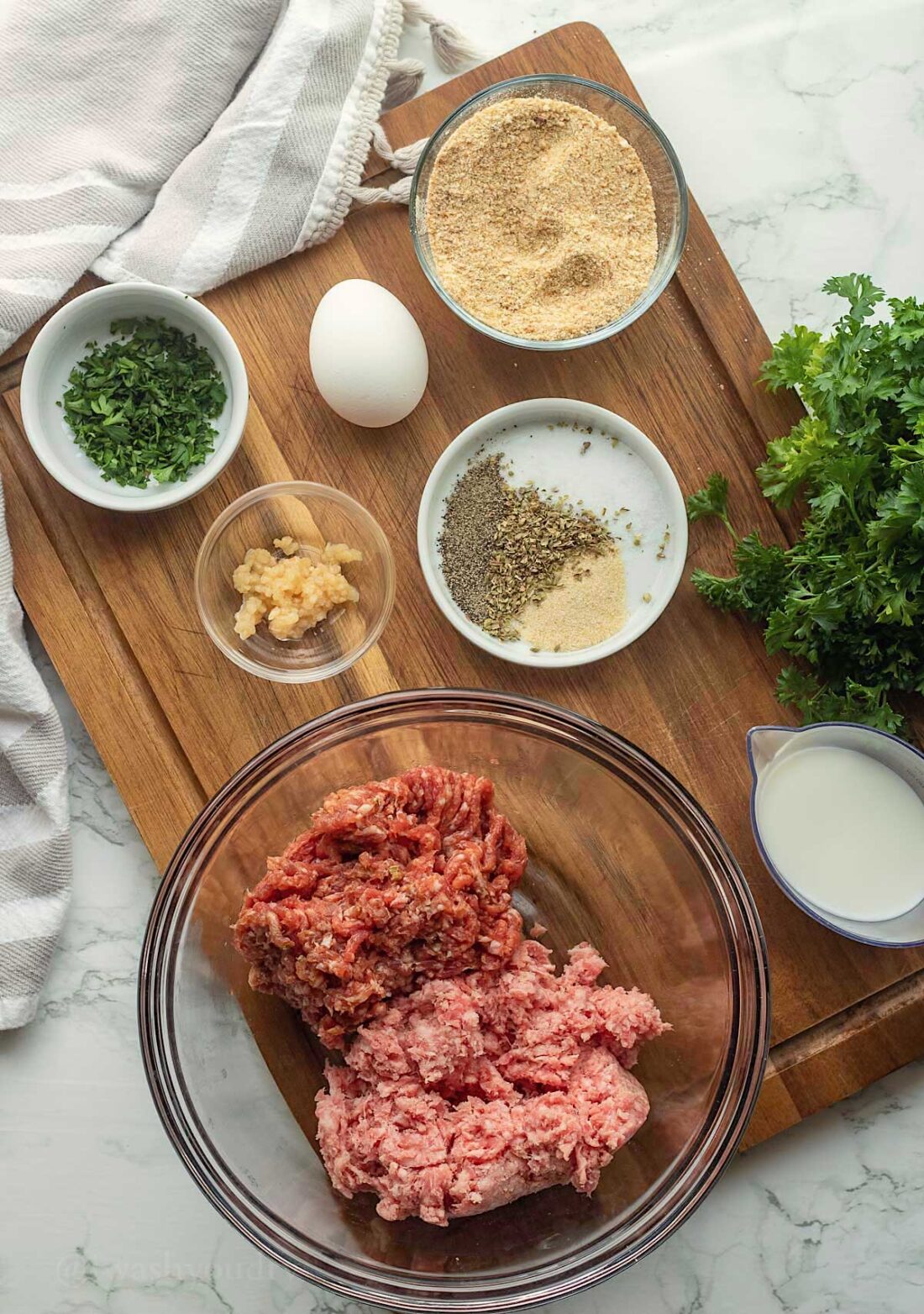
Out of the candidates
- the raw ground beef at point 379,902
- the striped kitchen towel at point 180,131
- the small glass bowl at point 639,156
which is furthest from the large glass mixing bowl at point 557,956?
the striped kitchen towel at point 180,131

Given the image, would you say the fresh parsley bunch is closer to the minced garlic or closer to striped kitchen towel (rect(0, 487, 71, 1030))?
the minced garlic

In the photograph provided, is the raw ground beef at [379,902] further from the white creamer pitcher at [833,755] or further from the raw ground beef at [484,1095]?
the white creamer pitcher at [833,755]

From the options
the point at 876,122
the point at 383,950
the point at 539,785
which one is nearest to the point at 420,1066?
the point at 383,950

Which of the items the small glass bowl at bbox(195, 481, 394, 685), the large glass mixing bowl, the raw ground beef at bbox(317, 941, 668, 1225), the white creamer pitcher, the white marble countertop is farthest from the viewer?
the white marble countertop

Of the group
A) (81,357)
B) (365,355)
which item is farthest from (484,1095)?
(81,357)

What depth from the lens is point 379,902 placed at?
177 centimetres

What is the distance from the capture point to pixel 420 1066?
1.76 meters

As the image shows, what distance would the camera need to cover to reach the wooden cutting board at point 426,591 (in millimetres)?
2146

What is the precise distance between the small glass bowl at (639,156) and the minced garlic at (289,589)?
56 centimetres

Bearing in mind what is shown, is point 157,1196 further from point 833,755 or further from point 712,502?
point 712,502

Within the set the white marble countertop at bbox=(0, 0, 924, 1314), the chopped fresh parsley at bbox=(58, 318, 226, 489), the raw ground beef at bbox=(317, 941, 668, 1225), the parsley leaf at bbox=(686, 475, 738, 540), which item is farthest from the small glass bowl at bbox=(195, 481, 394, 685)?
the raw ground beef at bbox=(317, 941, 668, 1225)

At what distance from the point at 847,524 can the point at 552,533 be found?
0.57 m

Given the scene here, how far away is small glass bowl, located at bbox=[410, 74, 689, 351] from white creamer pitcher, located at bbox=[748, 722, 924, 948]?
88cm

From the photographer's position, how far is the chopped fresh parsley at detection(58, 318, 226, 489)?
214cm
